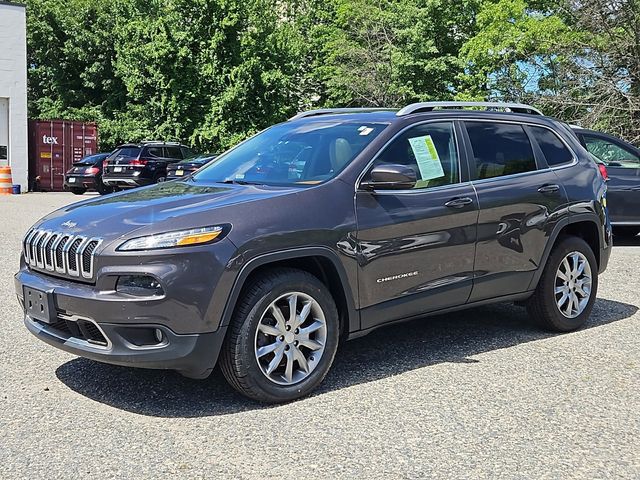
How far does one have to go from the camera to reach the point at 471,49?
26016mm

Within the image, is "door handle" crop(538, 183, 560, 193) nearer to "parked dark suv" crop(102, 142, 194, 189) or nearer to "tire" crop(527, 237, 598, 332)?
"tire" crop(527, 237, 598, 332)

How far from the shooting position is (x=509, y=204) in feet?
17.6

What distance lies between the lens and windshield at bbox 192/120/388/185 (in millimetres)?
4758

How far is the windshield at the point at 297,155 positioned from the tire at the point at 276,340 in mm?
754

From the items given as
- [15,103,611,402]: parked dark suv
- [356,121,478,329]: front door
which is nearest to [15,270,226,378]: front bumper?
[15,103,611,402]: parked dark suv

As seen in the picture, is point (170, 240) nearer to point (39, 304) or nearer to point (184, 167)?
point (39, 304)

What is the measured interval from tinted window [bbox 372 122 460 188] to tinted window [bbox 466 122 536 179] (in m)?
0.24

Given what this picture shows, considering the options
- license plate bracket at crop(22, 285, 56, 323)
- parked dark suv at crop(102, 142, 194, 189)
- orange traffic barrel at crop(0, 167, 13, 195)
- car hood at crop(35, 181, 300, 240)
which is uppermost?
car hood at crop(35, 181, 300, 240)

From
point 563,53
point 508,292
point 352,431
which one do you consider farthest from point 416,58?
point 352,431

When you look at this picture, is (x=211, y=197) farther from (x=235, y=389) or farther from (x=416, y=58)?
(x=416, y=58)

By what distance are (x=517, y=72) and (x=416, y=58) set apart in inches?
169

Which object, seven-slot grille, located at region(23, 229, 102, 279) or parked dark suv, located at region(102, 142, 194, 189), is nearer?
seven-slot grille, located at region(23, 229, 102, 279)

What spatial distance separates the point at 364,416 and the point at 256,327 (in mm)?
776

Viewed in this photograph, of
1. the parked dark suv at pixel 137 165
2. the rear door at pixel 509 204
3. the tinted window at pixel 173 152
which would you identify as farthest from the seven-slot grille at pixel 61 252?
the tinted window at pixel 173 152
